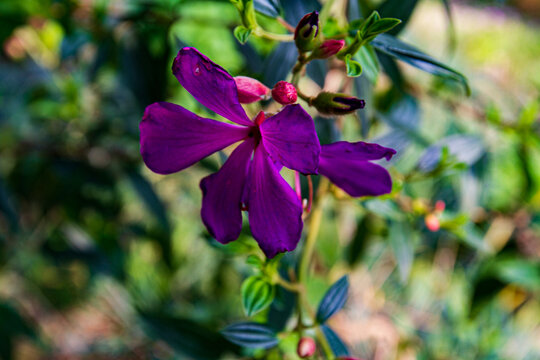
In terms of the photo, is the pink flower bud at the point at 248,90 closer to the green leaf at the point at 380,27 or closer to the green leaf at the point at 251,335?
the green leaf at the point at 380,27

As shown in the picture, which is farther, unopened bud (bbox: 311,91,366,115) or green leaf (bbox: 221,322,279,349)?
green leaf (bbox: 221,322,279,349)

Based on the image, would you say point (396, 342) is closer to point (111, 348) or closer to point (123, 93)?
point (111, 348)

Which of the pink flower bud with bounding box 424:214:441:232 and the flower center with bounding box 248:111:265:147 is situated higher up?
the flower center with bounding box 248:111:265:147

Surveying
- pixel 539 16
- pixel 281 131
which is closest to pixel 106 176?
pixel 281 131

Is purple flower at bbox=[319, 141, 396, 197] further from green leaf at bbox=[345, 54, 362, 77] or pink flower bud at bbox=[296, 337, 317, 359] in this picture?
pink flower bud at bbox=[296, 337, 317, 359]

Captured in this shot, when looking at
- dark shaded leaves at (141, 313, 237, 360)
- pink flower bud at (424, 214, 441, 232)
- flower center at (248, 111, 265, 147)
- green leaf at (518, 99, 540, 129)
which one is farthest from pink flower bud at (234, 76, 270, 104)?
green leaf at (518, 99, 540, 129)

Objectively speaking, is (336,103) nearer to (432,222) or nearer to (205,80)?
(205,80)

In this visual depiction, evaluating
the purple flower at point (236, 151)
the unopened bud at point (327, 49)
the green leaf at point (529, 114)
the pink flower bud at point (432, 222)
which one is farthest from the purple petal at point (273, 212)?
the green leaf at point (529, 114)
